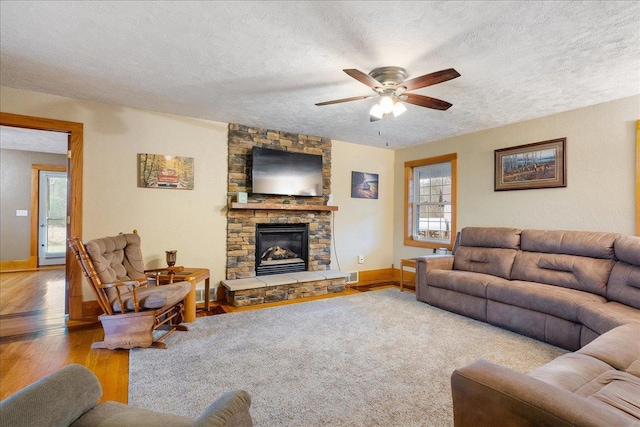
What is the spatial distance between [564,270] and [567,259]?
0.40 feet

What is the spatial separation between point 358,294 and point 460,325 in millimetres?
1561

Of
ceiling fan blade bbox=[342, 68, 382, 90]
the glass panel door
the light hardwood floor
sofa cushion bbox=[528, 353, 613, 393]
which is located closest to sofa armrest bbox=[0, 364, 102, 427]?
the light hardwood floor

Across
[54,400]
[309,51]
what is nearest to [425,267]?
[309,51]

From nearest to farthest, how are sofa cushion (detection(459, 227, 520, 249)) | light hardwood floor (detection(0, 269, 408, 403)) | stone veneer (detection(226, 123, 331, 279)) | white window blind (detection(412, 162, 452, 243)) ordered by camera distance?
light hardwood floor (detection(0, 269, 408, 403)) → sofa cushion (detection(459, 227, 520, 249)) → stone veneer (detection(226, 123, 331, 279)) → white window blind (detection(412, 162, 452, 243))

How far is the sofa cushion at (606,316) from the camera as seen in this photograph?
7.38 ft

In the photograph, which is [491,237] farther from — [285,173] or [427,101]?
[285,173]

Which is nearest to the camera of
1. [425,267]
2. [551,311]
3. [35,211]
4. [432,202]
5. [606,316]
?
[606,316]

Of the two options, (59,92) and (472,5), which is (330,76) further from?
(59,92)

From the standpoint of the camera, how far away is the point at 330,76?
2686 mm

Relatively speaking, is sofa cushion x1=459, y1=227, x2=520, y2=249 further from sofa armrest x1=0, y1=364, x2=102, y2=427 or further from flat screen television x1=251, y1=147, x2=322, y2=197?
sofa armrest x1=0, y1=364, x2=102, y2=427

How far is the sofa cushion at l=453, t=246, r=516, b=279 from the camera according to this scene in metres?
3.60

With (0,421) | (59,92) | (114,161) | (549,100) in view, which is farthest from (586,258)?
(59,92)

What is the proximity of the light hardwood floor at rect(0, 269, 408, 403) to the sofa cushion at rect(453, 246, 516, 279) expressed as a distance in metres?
1.82

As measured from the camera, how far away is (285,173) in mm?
4527
